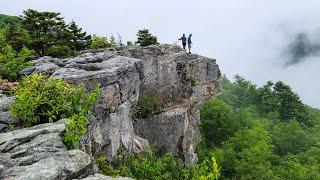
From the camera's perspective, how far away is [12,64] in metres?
26.2

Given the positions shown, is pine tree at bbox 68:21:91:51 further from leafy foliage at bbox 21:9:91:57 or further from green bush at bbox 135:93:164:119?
green bush at bbox 135:93:164:119

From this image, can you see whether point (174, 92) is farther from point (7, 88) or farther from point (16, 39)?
point (7, 88)

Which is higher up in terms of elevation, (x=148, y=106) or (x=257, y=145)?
(x=148, y=106)

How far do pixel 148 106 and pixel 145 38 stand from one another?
642 cm

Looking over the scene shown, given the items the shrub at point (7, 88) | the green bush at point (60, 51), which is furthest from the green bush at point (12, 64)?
the shrub at point (7, 88)

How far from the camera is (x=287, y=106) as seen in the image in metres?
89.0

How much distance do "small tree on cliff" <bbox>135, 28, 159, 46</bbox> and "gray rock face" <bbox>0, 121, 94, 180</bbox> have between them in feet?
80.9

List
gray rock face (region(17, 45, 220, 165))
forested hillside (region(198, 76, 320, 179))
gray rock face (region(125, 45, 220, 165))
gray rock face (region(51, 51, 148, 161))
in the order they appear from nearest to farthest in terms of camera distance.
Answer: gray rock face (region(51, 51, 148, 161))
gray rock face (region(17, 45, 220, 165))
gray rock face (region(125, 45, 220, 165))
forested hillside (region(198, 76, 320, 179))

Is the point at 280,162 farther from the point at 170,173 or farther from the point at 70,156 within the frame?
the point at 70,156

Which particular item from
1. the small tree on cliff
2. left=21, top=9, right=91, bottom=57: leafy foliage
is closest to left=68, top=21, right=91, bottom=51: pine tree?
left=21, top=9, right=91, bottom=57: leafy foliage

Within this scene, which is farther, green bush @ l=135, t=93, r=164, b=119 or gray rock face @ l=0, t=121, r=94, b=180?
green bush @ l=135, t=93, r=164, b=119

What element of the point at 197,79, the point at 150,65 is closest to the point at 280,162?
the point at 197,79

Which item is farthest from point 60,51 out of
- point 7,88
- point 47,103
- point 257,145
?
point 257,145

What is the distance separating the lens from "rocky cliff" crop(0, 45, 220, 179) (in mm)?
13516
